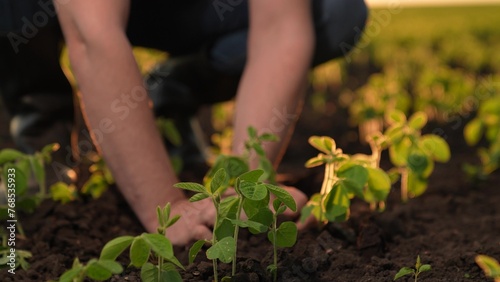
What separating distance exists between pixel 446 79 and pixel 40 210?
5.68 feet

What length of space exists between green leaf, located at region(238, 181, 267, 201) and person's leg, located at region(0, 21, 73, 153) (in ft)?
4.45

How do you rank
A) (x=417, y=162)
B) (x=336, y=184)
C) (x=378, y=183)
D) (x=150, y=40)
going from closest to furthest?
(x=336, y=184)
(x=378, y=183)
(x=417, y=162)
(x=150, y=40)

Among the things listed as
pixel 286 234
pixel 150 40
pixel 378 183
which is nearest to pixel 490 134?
pixel 378 183

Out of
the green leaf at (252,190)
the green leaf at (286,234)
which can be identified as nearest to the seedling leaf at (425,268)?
the green leaf at (286,234)

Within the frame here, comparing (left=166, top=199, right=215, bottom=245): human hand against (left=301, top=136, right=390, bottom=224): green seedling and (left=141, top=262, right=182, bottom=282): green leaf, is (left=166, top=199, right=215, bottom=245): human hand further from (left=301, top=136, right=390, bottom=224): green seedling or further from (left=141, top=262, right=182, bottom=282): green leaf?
(left=141, top=262, right=182, bottom=282): green leaf

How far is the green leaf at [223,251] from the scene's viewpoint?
56.9 inches

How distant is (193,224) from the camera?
188cm

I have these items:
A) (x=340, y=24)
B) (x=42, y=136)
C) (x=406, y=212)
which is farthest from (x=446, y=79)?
(x=42, y=136)

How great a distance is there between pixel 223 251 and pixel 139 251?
0.50ft

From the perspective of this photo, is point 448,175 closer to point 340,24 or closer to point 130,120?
point 340,24

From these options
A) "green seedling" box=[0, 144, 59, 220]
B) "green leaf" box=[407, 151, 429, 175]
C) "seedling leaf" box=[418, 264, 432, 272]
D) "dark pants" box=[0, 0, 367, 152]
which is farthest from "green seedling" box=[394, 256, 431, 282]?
"dark pants" box=[0, 0, 367, 152]

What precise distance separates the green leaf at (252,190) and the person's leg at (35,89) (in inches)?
53.4

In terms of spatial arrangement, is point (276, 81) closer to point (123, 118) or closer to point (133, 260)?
point (123, 118)

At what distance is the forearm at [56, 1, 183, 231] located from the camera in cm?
193
